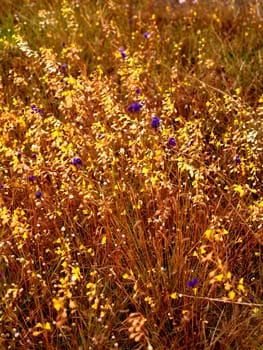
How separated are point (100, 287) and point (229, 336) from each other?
589 millimetres

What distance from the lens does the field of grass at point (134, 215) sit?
2064 mm

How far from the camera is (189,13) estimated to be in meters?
4.56

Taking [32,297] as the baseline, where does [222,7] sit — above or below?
above

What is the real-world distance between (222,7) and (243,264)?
288 centimetres

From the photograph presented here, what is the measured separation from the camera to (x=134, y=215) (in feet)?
8.50

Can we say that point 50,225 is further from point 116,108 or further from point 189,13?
point 189,13

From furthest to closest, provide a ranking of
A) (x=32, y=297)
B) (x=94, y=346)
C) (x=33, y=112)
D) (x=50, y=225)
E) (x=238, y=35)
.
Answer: (x=238, y=35) < (x=33, y=112) < (x=50, y=225) < (x=32, y=297) < (x=94, y=346)

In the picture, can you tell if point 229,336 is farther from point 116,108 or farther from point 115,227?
point 116,108

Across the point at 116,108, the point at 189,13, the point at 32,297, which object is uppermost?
the point at 189,13

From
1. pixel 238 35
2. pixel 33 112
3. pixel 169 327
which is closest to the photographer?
pixel 169 327

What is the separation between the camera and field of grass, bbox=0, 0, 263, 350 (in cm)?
206

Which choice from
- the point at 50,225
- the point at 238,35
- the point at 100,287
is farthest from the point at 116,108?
the point at 238,35

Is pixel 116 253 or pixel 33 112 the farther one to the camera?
pixel 33 112

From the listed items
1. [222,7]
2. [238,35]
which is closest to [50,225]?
[238,35]
